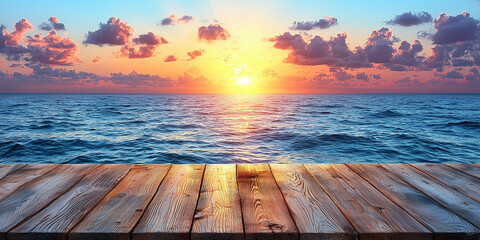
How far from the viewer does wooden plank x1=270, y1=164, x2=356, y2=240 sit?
1577 millimetres

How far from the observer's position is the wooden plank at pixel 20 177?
2199 mm

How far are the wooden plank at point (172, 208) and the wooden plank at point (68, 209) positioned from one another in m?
0.41

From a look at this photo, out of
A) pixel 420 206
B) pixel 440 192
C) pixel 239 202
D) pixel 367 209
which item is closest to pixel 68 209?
pixel 239 202

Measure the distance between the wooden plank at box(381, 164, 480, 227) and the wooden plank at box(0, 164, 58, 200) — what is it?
3.25 meters

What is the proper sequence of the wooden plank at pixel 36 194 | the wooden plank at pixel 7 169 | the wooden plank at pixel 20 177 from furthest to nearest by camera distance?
the wooden plank at pixel 7 169 → the wooden plank at pixel 20 177 → the wooden plank at pixel 36 194

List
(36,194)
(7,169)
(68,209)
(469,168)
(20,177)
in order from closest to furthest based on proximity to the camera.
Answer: (68,209) → (36,194) → (20,177) → (7,169) → (469,168)

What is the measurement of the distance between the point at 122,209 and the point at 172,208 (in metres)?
0.33

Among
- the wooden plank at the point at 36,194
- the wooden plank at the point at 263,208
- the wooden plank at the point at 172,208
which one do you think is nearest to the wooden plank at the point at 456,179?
the wooden plank at the point at 263,208

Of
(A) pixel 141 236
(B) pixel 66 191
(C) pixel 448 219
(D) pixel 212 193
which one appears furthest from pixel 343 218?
(B) pixel 66 191

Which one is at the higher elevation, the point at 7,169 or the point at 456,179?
the point at 7,169

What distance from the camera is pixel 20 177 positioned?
247 cm

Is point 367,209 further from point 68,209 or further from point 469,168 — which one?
point 68,209

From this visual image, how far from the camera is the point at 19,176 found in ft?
8.20

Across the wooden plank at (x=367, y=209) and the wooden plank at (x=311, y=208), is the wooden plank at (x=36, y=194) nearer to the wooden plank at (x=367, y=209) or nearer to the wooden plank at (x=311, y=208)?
the wooden plank at (x=311, y=208)
